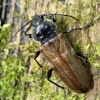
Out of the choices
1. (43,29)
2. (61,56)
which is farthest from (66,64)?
(43,29)

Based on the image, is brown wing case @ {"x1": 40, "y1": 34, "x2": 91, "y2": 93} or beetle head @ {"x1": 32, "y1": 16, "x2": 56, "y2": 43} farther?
beetle head @ {"x1": 32, "y1": 16, "x2": 56, "y2": 43}

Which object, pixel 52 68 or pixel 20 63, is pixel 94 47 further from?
pixel 20 63

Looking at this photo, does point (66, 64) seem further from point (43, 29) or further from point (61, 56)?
point (43, 29)

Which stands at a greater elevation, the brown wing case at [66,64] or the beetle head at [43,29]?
the beetle head at [43,29]

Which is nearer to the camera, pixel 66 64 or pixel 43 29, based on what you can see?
pixel 66 64

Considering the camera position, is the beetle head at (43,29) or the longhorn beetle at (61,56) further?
the beetle head at (43,29)

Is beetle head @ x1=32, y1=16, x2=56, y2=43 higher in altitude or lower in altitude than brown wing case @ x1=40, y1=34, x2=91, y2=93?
higher
